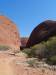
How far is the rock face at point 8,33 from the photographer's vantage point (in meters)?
49.7

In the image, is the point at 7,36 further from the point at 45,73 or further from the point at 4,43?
the point at 45,73

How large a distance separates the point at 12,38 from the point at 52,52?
34.4 meters

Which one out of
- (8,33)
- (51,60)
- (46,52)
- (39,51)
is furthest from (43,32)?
(8,33)

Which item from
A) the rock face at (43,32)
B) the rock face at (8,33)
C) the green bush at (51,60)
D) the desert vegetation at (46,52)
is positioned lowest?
the green bush at (51,60)

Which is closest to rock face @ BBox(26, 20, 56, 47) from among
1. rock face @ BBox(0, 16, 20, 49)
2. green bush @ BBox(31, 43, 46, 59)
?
green bush @ BBox(31, 43, 46, 59)

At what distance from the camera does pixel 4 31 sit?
5056 centimetres

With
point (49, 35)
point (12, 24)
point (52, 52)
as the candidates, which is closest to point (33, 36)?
point (49, 35)

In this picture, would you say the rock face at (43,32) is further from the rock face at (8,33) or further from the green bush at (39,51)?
the rock face at (8,33)

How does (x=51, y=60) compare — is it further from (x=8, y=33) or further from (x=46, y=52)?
(x=8, y=33)

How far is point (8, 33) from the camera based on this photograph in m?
50.8

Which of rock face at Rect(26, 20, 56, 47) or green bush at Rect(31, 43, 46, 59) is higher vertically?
rock face at Rect(26, 20, 56, 47)

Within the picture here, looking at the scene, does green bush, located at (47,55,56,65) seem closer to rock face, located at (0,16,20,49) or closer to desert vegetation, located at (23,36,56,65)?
desert vegetation, located at (23,36,56,65)

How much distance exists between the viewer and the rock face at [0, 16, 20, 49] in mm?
49675

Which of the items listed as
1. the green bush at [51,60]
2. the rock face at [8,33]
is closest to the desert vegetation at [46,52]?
the green bush at [51,60]
